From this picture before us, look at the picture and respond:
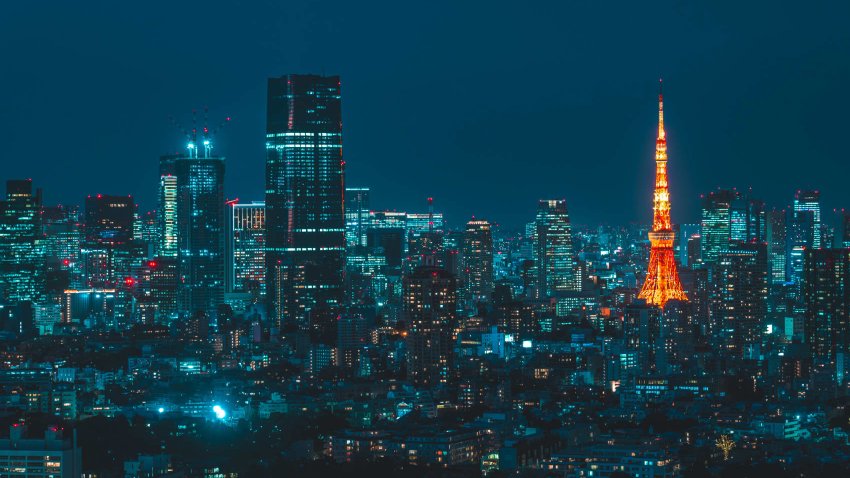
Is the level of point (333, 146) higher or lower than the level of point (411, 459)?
higher

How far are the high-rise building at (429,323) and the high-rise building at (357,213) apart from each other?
89.7ft

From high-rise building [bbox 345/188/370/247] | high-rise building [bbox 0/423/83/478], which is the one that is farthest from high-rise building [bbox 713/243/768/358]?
high-rise building [bbox 0/423/83/478]

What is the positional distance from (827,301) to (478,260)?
21.4 m

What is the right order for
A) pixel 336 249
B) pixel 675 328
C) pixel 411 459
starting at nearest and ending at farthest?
pixel 411 459
pixel 675 328
pixel 336 249

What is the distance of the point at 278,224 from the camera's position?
68.7 meters

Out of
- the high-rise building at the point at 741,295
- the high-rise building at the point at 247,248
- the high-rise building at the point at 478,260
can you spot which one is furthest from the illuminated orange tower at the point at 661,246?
the high-rise building at the point at 247,248

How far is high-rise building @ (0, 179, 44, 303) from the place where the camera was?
65.9m

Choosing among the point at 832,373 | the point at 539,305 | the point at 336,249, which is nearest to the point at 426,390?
the point at 832,373

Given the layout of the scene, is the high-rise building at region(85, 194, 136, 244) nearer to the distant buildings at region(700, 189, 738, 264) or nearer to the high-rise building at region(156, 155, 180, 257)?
the high-rise building at region(156, 155, 180, 257)

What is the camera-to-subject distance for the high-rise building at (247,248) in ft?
236

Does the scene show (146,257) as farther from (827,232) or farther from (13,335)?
(827,232)

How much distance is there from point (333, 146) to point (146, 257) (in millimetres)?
9890

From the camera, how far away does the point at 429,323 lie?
157ft

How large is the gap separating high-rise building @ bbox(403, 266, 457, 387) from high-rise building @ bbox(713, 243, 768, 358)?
286 inches
